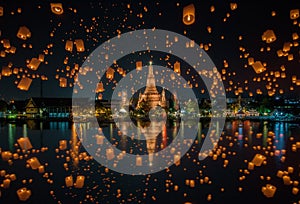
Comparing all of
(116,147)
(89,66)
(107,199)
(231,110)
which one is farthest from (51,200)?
(231,110)

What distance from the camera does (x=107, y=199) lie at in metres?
6.12

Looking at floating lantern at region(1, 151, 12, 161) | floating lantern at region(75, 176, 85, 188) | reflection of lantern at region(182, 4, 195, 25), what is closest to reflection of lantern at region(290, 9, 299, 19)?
reflection of lantern at region(182, 4, 195, 25)

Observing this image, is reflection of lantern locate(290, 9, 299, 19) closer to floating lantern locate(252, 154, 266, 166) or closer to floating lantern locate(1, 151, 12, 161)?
floating lantern locate(252, 154, 266, 166)

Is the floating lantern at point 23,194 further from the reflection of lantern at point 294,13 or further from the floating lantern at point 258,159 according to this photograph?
the reflection of lantern at point 294,13

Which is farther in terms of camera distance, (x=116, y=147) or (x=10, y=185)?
(x=116, y=147)

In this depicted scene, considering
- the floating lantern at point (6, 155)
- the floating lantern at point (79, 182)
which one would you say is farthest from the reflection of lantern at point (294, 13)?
the floating lantern at point (6, 155)

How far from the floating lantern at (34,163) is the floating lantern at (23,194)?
2.06m

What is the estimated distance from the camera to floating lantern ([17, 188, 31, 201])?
6.36 meters

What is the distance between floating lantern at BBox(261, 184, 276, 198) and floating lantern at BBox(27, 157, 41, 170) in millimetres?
7111

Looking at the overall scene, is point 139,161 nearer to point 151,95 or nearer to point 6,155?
point 6,155

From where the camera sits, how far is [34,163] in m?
9.52

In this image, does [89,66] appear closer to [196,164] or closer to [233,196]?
[196,164]

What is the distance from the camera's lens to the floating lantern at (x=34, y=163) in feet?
29.7

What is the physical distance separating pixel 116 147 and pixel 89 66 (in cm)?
406
